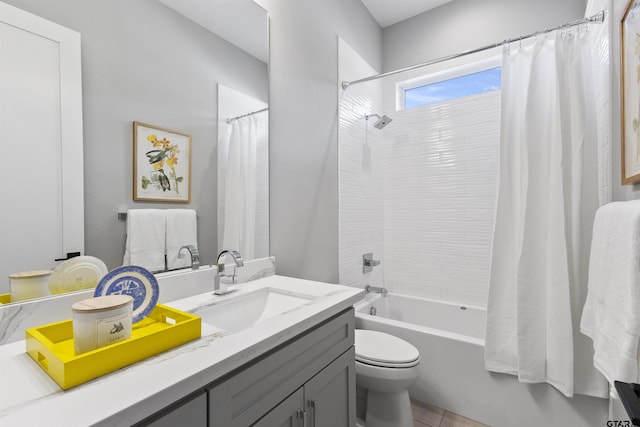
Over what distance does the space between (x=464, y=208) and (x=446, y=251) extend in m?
0.39

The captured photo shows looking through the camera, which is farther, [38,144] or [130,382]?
[38,144]

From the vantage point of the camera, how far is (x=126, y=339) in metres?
0.69

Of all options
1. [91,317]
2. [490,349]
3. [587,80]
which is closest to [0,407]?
[91,317]

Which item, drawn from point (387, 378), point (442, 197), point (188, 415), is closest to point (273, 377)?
point (188, 415)

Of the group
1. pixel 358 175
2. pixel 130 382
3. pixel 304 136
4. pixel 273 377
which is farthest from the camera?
pixel 358 175

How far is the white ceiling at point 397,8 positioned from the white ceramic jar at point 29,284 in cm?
281

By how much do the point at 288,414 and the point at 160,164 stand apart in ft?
3.17

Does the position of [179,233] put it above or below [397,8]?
below

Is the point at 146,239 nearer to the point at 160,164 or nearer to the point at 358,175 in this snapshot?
the point at 160,164

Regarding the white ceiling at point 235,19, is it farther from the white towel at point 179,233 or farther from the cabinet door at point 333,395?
the cabinet door at point 333,395

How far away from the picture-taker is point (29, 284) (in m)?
0.85

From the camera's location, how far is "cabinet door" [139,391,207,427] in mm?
574

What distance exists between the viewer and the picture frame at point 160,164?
1.08m

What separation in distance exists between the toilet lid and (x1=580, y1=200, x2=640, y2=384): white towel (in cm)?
71
